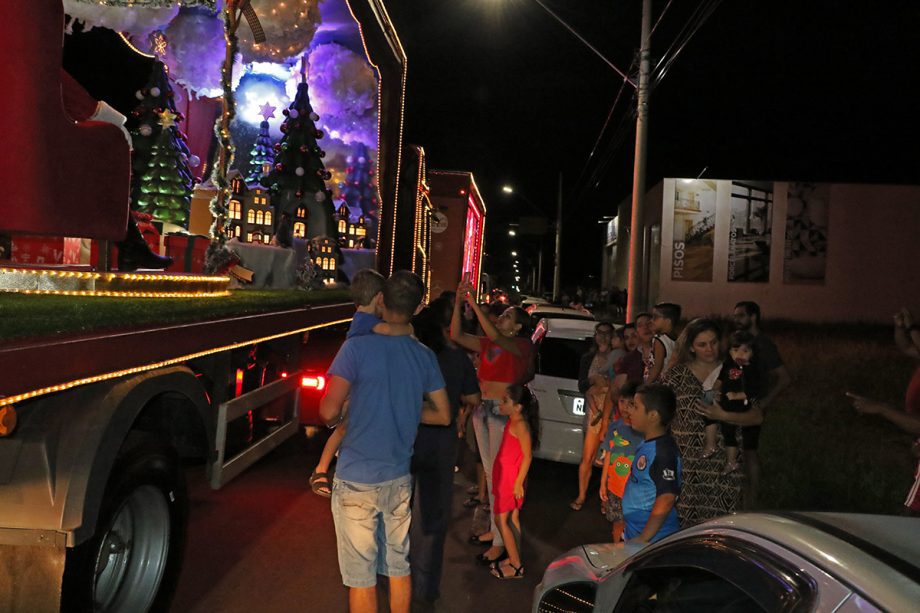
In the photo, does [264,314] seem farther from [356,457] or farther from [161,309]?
[356,457]

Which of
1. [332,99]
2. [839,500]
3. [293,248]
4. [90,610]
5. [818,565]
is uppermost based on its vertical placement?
[332,99]

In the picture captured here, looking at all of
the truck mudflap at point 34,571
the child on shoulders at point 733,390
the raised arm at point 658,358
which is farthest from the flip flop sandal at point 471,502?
the truck mudflap at point 34,571

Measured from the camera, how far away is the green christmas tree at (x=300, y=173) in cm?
1294

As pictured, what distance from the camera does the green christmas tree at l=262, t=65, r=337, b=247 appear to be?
42.4 feet

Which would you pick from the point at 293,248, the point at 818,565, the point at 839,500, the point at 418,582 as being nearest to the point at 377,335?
the point at 418,582

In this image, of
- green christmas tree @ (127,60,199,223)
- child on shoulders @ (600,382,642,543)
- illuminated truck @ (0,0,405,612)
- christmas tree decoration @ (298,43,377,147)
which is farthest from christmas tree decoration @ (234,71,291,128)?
child on shoulders @ (600,382,642,543)

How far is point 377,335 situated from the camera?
13.7ft

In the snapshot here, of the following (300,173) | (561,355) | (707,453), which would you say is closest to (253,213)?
(300,173)

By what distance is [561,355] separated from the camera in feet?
30.8

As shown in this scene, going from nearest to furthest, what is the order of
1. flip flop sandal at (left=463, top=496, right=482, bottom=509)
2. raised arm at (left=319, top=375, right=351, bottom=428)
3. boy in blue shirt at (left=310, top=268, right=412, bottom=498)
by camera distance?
1. raised arm at (left=319, top=375, right=351, bottom=428)
2. boy in blue shirt at (left=310, top=268, right=412, bottom=498)
3. flip flop sandal at (left=463, top=496, right=482, bottom=509)

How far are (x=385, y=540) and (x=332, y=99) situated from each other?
982 cm

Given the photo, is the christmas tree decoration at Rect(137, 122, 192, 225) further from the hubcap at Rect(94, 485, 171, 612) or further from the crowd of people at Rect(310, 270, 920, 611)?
the hubcap at Rect(94, 485, 171, 612)

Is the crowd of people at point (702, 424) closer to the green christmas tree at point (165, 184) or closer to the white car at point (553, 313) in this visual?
the white car at point (553, 313)

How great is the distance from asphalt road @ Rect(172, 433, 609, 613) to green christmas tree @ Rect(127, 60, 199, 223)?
413cm
